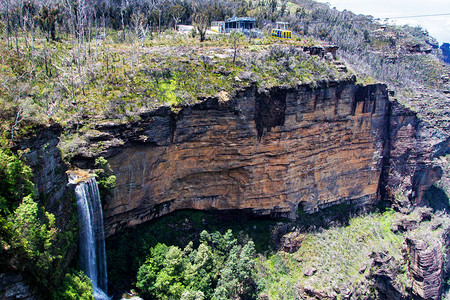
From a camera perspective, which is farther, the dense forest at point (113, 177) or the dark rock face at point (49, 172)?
the dark rock face at point (49, 172)

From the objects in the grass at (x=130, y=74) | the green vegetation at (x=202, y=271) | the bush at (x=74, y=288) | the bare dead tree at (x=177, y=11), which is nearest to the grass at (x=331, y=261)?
the green vegetation at (x=202, y=271)

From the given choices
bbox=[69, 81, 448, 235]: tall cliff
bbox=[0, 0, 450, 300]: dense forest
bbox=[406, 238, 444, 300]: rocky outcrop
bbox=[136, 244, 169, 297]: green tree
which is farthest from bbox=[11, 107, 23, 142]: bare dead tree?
bbox=[406, 238, 444, 300]: rocky outcrop

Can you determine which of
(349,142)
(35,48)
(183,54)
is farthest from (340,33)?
(35,48)

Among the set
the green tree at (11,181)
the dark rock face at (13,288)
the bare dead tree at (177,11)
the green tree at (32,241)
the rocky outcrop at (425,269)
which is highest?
the bare dead tree at (177,11)

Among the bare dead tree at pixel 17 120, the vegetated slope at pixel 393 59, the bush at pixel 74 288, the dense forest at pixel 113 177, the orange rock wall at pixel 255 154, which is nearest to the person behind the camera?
the bare dead tree at pixel 17 120

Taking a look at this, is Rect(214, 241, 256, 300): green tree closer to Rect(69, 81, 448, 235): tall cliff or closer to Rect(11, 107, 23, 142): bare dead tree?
Rect(69, 81, 448, 235): tall cliff

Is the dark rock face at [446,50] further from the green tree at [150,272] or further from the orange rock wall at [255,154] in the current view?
the green tree at [150,272]

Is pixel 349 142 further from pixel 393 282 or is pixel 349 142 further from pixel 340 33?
pixel 340 33
